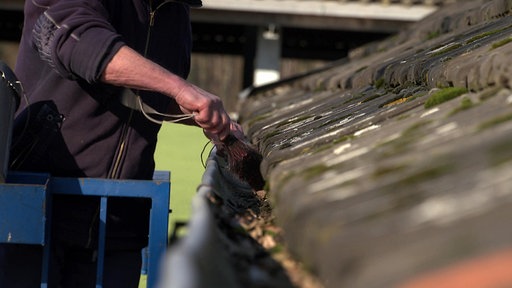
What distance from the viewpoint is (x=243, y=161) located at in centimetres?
378

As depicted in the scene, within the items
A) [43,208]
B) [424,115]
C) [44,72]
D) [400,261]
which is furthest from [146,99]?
[400,261]

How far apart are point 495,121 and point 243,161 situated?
1599mm

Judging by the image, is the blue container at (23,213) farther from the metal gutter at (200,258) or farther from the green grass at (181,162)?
the green grass at (181,162)

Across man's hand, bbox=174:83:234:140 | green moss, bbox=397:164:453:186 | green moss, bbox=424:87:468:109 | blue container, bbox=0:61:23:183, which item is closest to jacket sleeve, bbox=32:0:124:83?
blue container, bbox=0:61:23:183

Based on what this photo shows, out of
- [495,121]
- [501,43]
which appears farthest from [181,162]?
[495,121]

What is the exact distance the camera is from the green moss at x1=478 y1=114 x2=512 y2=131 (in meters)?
2.23

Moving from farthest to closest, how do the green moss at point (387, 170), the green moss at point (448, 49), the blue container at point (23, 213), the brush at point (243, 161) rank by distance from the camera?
the green moss at point (448, 49) < the brush at point (243, 161) < the blue container at point (23, 213) < the green moss at point (387, 170)

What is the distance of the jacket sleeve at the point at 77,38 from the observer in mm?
3463

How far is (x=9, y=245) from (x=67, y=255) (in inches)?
7.9

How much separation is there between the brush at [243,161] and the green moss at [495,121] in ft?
4.94

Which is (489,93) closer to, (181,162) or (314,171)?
(314,171)

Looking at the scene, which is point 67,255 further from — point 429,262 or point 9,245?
point 429,262

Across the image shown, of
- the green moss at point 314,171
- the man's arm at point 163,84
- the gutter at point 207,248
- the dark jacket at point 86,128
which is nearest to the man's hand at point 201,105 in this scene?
the man's arm at point 163,84

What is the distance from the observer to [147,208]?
406 centimetres
